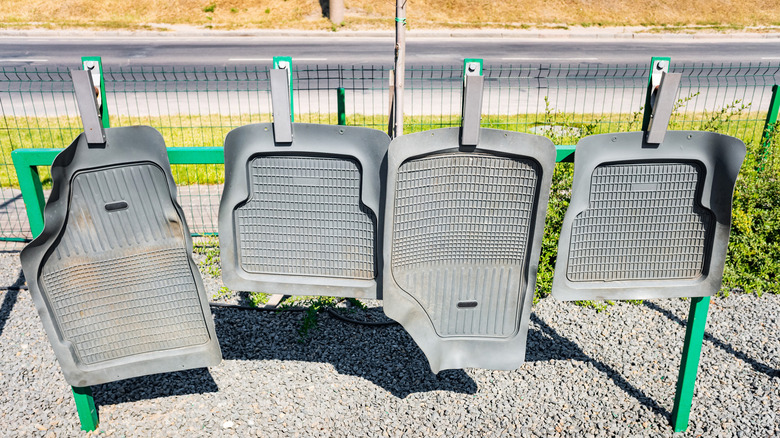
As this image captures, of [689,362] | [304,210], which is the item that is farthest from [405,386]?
[689,362]

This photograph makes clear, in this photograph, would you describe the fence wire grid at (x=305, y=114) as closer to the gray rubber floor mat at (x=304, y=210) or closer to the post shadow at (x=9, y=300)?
the post shadow at (x=9, y=300)

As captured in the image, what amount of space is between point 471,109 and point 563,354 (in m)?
2.26

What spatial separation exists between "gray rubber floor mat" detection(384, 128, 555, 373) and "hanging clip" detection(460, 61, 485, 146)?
5cm

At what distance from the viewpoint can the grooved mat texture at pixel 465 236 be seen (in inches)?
103

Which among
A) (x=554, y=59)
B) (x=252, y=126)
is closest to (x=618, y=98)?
(x=554, y=59)

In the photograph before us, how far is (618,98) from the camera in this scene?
10477 millimetres

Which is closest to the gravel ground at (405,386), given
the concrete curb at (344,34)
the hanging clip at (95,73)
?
the hanging clip at (95,73)

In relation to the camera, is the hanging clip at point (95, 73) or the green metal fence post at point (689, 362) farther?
the green metal fence post at point (689, 362)

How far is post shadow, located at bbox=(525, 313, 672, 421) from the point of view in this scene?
3619 millimetres

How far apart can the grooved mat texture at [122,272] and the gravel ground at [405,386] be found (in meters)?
0.67

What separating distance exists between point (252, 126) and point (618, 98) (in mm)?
9206

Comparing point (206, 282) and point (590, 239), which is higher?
point (590, 239)

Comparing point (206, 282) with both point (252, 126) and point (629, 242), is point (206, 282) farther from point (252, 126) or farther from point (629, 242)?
point (629, 242)

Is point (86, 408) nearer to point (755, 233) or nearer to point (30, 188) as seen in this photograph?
point (30, 188)
